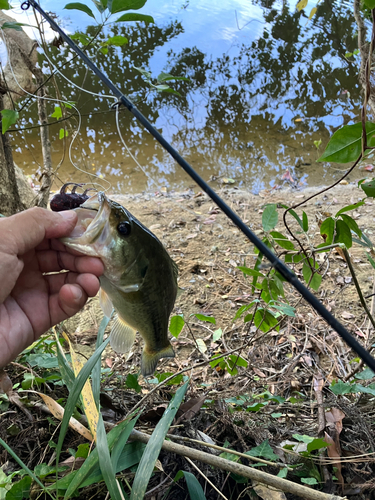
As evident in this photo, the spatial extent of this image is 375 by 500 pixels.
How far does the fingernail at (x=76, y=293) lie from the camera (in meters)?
1.50

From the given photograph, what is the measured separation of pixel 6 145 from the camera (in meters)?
3.02

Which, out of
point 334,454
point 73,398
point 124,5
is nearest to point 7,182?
point 124,5

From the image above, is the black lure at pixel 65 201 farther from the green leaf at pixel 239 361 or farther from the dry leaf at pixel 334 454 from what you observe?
the dry leaf at pixel 334 454

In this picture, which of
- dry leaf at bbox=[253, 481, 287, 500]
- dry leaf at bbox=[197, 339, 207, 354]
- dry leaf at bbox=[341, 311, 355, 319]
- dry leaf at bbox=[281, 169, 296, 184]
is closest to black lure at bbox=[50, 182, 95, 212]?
dry leaf at bbox=[253, 481, 287, 500]

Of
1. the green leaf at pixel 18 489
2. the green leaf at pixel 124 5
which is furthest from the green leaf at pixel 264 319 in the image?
the green leaf at pixel 124 5

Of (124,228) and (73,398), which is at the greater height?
(124,228)

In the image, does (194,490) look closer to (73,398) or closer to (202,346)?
(73,398)

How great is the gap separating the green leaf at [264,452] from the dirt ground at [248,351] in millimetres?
91

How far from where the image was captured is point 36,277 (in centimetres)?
171

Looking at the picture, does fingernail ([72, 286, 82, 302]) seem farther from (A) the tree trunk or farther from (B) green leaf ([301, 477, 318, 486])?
(A) the tree trunk

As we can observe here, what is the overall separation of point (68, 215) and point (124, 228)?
0.79 feet

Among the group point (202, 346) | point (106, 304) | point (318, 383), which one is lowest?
point (202, 346)

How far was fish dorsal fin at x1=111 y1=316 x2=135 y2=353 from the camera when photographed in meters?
1.79

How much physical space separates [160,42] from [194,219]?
333 inches
